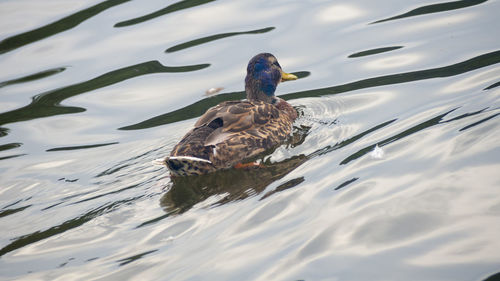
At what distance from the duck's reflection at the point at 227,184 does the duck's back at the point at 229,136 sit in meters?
0.15

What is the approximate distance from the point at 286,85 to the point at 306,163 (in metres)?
3.25

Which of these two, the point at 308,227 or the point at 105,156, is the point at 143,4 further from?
the point at 308,227

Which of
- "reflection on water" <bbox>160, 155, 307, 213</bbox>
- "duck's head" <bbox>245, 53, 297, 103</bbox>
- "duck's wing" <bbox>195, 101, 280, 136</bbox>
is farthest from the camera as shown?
"duck's head" <bbox>245, 53, 297, 103</bbox>

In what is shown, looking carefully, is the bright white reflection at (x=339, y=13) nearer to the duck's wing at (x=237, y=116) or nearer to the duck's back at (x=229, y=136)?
the duck's back at (x=229, y=136)

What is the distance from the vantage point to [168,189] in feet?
22.6

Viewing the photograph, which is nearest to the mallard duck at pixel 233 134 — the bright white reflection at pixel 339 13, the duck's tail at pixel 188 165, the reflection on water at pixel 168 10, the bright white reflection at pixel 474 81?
the duck's tail at pixel 188 165

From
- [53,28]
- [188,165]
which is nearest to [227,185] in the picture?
[188,165]

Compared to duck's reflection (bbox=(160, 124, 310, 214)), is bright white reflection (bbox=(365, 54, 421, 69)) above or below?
above

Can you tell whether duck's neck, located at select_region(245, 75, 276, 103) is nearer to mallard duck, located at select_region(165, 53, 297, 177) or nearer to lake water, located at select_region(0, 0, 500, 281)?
mallard duck, located at select_region(165, 53, 297, 177)

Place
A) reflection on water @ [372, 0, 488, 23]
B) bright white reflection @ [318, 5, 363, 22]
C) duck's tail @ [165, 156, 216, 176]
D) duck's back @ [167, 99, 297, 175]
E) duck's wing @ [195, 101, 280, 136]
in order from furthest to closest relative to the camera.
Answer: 1. bright white reflection @ [318, 5, 363, 22]
2. reflection on water @ [372, 0, 488, 23]
3. duck's wing @ [195, 101, 280, 136]
4. duck's back @ [167, 99, 297, 175]
5. duck's tail @ [165, 156, 216, 176]

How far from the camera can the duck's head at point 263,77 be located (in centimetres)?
870

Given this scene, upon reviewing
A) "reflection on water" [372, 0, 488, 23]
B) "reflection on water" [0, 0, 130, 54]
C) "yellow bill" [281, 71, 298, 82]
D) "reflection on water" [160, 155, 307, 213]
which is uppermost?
"reflection on water" [0, 0, 130, 54]

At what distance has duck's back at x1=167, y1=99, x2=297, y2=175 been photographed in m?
7.07

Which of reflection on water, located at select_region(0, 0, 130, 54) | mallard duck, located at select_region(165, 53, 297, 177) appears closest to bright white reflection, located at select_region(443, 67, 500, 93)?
mallard duck, located at select_region(165, 53, 297, 177)
